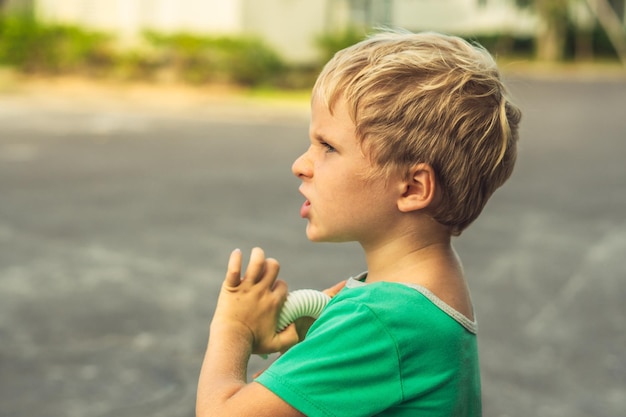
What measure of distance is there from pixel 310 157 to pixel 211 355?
0.38 meters

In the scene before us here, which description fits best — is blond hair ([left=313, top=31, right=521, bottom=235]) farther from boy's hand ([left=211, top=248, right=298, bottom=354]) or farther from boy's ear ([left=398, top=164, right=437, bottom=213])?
boy's hand ([left=211, top=248, right=298, bottom=354])

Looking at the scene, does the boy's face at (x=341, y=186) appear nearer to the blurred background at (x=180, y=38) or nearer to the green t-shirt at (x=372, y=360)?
the green t-shirt at (x=372, y=360)

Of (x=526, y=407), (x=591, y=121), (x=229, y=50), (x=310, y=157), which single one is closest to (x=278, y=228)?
(x=526, y=407)

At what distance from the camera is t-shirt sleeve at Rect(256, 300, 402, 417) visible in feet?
5.09

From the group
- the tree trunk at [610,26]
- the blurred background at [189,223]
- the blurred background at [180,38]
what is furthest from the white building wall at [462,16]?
the blurred background at [189,223]

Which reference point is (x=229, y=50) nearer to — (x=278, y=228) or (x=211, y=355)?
(x=278, y=228)

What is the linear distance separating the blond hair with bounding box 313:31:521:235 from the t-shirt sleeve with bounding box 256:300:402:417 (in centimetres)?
28

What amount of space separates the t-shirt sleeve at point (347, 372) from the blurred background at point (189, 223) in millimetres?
913

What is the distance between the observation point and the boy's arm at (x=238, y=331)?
1644 mm

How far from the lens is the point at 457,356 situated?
5.40ft

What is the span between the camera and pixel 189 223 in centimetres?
824

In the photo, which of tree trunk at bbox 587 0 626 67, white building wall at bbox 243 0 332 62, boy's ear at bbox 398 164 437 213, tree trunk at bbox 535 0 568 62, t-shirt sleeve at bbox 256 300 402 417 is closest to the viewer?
t-shirt sleeve at bbox 256 300 402 417

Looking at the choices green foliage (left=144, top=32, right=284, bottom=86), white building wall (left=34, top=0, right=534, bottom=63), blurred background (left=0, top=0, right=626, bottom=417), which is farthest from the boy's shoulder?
green foliage (left=144, top=32, right=284, bottom=86)

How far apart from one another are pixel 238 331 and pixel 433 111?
49 centimetres
